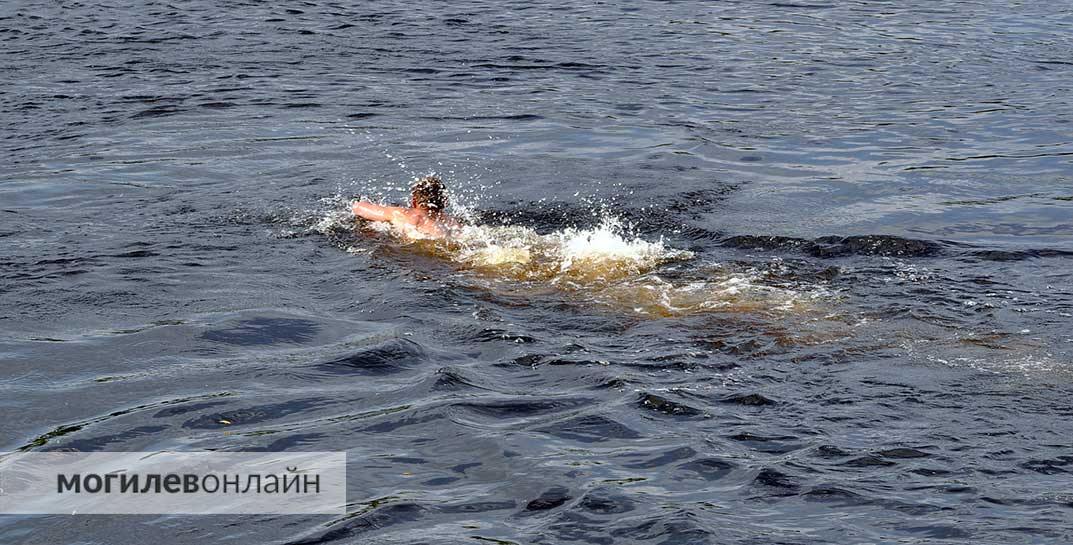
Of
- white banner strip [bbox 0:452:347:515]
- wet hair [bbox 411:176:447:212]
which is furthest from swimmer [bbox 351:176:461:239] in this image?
white banner strip [bbox 0:452:347:515]

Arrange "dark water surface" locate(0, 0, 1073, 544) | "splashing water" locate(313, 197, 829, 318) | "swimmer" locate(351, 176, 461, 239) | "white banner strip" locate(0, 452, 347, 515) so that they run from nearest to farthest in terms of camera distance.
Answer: "white banner strip" locate(0, 452, 347, 515) < "dark water surface" locate(0, 0, 1073, 544) < "splashing water" locate(313, 197, 829, 318) < "swimmer" locate(351, 176, 461, 239)

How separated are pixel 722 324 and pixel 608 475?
253cm

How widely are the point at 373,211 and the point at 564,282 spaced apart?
2.44 meters

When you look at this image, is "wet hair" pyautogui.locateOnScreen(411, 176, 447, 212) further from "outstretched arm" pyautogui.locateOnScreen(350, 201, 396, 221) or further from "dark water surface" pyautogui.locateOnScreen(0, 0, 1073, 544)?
"dark water surface" pyautogui.locateOnScreen(0, 0, 1073, 544)

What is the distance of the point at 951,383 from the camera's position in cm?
749

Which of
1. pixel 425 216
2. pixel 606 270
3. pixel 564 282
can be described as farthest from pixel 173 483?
pixel 425 216

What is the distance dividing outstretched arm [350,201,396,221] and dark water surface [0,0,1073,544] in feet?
0.73

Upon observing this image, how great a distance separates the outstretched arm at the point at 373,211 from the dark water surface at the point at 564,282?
0.22 meters

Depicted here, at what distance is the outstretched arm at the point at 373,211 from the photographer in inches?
439

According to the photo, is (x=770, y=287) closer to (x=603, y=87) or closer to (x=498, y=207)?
(x=498, y=207)

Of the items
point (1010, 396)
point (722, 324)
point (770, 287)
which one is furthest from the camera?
point (770, 287)

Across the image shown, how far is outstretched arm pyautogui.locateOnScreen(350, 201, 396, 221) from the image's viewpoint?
11.2m

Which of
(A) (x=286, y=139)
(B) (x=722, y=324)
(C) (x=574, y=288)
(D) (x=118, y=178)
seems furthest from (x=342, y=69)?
(B) (x=722, y=324)

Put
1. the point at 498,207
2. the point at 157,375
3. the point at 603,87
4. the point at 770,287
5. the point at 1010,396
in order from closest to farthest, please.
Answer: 1. the point at 1010,396
2. the point at 157,375
3. the point at 770,287
4. the point at 498,207
5. the point at 603,87
